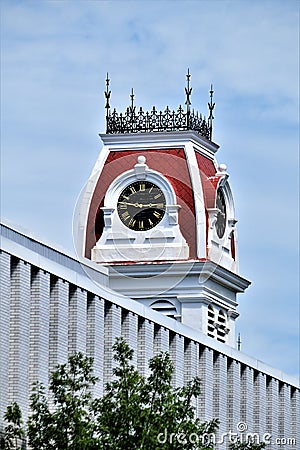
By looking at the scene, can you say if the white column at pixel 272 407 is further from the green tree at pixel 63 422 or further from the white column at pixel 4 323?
the green tree at pixel 63 422

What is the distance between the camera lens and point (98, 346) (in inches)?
2746

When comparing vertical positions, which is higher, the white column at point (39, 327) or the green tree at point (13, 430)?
the white column at point (39, 327)

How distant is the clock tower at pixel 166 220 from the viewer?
97.6 meters

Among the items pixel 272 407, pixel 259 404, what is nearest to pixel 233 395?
pixel 259 404

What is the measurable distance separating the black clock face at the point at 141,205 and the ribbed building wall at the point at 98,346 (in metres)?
10.5

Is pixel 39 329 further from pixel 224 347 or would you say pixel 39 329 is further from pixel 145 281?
pixel 145 281

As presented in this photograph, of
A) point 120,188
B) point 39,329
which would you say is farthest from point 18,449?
point 120,188

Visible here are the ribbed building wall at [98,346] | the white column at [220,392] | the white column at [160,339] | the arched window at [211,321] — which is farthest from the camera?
the arched window at [211,321]

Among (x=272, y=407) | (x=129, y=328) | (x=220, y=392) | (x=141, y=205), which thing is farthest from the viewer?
(x=141, y=205)

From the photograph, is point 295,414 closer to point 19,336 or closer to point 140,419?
point 19,336

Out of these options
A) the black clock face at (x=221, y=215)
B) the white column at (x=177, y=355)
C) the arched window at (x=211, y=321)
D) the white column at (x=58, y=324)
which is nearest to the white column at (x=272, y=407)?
the arched window at (x=211, y=321)

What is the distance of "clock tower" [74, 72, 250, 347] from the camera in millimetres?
97625

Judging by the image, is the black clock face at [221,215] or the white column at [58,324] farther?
the black clock face at [221,215]

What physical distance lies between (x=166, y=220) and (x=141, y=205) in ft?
5.48
